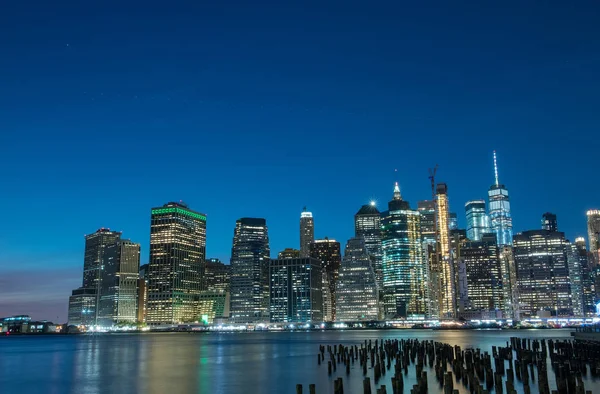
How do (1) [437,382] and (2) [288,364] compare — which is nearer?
(1) [437,382]

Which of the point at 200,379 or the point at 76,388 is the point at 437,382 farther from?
the point at 76,388

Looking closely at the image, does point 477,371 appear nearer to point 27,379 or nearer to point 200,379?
point 200,379

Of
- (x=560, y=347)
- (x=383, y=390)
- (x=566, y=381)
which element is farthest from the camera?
(x=560, y=347)

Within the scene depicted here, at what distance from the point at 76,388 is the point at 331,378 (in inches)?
1007

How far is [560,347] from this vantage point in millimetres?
74625

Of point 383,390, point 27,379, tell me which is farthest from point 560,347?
point 27,379

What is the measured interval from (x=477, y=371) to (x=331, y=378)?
47.3 ft

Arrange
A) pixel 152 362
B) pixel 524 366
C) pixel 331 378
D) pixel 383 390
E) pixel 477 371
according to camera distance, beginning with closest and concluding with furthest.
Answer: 1. pixel 383 390
2. pixel 524 366
3. pixel 477 371
4. pixel 331 378
5. pixel 152 362

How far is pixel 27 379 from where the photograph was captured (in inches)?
2734

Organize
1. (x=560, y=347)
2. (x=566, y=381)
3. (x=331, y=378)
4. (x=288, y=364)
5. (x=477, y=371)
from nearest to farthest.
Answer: (x=566, y=381), (x=477, y=371), (x=331, y=378), (x=560, y=347), (x=288, y=364)

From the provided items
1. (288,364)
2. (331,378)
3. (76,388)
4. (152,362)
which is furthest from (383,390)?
(152,362)

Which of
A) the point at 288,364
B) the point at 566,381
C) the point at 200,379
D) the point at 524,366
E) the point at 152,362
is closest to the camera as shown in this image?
the point at 566,381

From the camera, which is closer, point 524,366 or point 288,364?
point 524,366

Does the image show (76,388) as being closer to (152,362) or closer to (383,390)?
(152,362)
